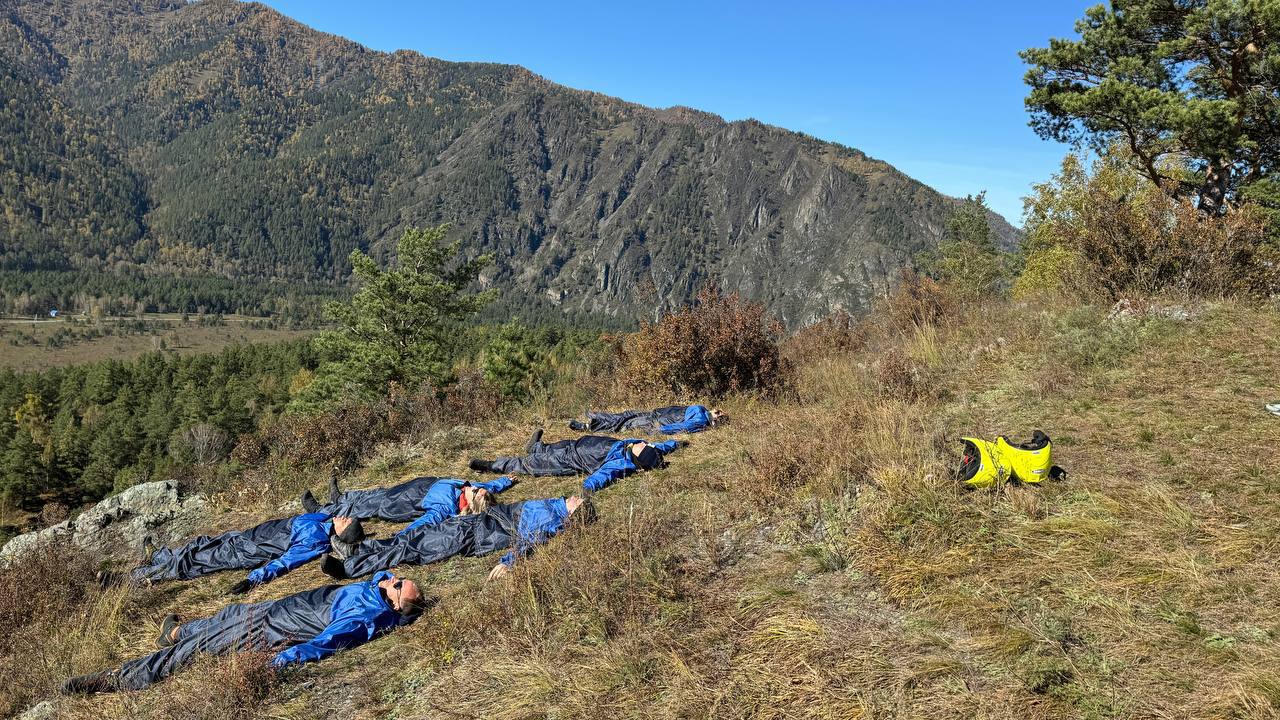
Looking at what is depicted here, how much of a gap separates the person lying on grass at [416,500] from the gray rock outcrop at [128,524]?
219 centimetres

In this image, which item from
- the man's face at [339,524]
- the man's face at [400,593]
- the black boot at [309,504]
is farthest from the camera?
the black boot at [309,504]

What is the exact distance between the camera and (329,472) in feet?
30.2

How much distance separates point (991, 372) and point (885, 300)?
220 inches

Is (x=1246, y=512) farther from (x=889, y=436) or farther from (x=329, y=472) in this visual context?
(x=329, y=472)

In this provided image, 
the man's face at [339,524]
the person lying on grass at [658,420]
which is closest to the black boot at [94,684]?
the man's face at [339,524]

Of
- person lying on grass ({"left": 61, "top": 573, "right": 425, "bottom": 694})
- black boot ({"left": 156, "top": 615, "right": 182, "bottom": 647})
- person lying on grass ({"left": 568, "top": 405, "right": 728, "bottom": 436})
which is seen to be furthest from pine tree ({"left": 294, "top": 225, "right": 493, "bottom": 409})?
A: person lying on grass ({"left": 61, "top": 573, "right": 425, "bottom": 694})

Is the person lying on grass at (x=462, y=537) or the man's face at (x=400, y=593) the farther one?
the person lying on grass at (x=462, y=537)

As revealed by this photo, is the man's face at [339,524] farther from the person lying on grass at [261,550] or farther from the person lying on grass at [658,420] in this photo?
the person lying on grass at [658,420]

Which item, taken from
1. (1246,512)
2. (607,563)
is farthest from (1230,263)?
(607,563)

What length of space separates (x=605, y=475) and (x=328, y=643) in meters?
3.27

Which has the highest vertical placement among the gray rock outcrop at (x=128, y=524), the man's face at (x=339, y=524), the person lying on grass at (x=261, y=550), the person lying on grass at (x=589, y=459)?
the person lying on grass at (x=589, y=459)

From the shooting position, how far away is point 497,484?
24.6ft

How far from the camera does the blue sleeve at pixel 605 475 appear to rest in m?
6.74

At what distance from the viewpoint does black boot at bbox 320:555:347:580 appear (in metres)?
5.58
